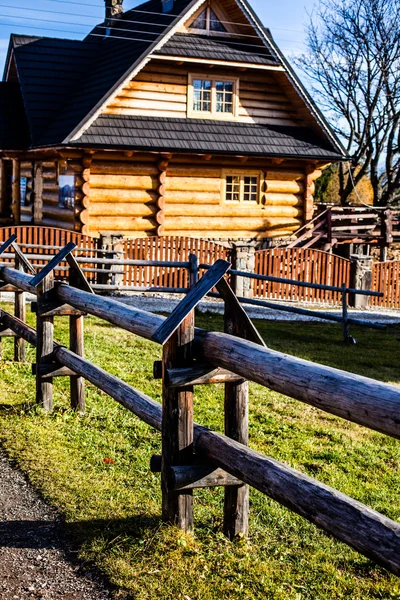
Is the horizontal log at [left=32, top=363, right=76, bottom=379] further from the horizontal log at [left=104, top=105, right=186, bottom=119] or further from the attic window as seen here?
the attic window

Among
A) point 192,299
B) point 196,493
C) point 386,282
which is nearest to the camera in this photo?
point 192,299

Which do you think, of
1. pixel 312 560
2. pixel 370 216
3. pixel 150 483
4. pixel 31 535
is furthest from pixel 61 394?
pixel 370 216

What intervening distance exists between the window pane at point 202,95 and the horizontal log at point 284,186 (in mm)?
2847

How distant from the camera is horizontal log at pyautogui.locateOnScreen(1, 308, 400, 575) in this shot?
3.58 metres

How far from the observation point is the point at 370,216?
93.0 ft

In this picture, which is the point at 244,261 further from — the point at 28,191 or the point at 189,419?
the point at 189,419

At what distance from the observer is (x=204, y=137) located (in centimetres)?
2342

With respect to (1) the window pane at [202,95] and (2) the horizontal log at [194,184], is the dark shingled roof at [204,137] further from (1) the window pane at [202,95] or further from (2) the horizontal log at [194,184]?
(2) the horizontal log at [194,184]

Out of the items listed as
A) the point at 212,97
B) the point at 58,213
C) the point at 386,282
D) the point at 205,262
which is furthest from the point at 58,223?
the point at 386,282

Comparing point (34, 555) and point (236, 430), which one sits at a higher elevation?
point (236, 430)

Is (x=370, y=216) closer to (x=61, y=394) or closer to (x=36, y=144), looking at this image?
(x=36, y=144)

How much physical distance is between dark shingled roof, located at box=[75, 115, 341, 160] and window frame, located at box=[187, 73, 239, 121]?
205 mm

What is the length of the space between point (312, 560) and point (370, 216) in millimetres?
24346

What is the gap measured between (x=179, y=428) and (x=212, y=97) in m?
20.2
